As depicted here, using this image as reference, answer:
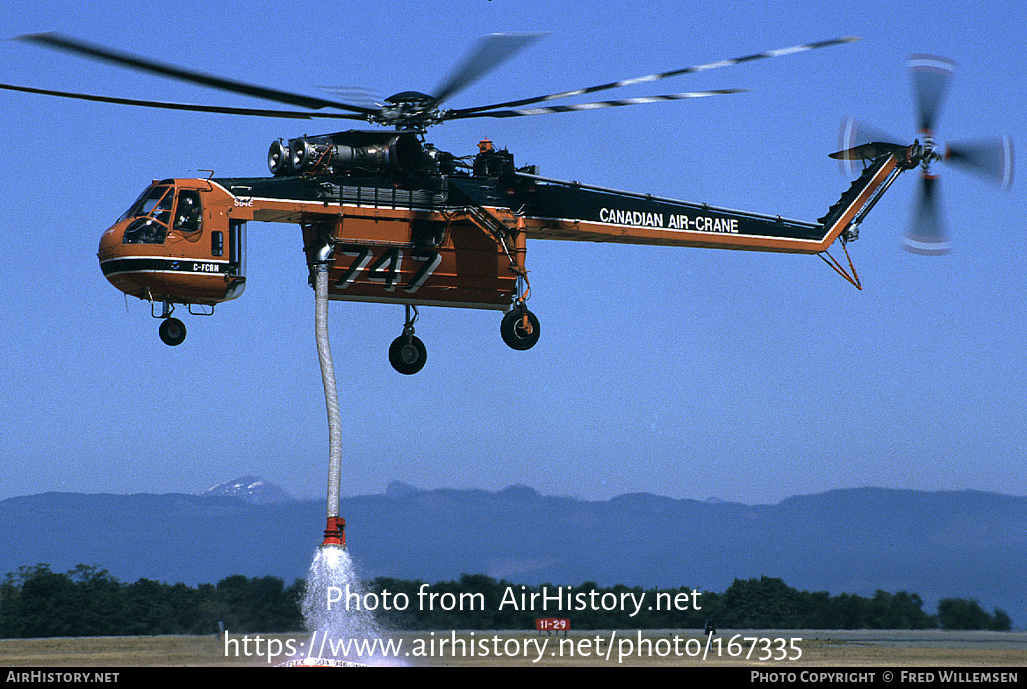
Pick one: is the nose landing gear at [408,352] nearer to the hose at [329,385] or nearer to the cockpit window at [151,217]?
the hose at [329,385]

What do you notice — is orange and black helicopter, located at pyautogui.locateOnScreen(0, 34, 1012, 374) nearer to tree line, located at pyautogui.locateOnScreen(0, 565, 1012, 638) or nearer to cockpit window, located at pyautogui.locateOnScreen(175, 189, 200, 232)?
cockpit window, located at pyautogui.locateOnScreen(175, 189, 200, 232)

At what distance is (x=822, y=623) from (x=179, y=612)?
105 feet

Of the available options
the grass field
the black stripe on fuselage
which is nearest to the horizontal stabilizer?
the grass field

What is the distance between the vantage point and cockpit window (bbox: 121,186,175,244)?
29.2m

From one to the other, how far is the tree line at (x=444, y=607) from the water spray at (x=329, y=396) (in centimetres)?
1625

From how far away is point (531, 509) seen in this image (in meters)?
97.8

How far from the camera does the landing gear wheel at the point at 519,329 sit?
31.8 metres

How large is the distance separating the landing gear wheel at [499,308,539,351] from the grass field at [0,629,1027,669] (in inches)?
415

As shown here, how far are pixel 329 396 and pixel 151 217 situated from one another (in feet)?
19.9

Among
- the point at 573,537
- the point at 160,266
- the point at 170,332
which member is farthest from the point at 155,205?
the point at 573,537

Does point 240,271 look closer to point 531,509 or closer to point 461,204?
point 461,204

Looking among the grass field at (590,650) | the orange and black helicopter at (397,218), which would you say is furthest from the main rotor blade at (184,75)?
the grass field at (590,650)

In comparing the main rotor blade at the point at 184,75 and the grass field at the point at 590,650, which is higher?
the main rotor blade at the point at 184,75

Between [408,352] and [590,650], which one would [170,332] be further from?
[590,650]
